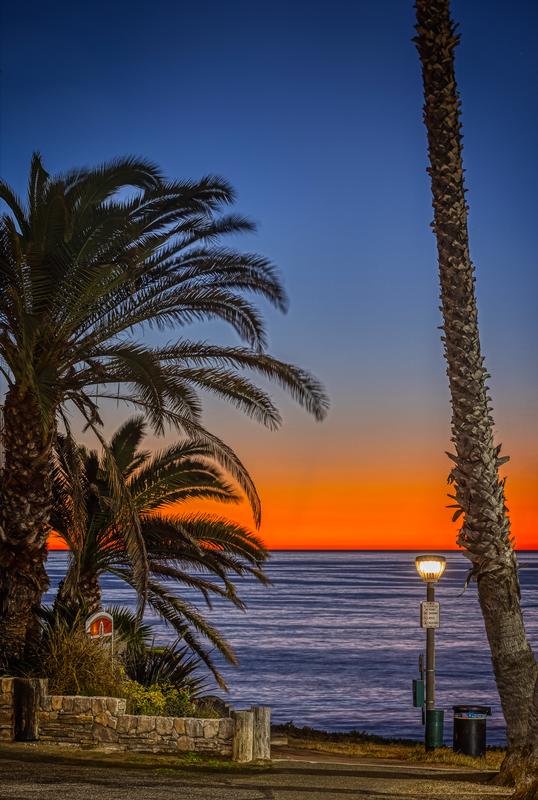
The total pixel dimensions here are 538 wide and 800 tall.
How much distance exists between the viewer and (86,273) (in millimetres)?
14859

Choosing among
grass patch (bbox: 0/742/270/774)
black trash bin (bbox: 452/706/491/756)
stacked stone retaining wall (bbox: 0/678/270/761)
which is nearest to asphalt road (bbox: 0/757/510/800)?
grass patch (bbox: 0/742/270/774)

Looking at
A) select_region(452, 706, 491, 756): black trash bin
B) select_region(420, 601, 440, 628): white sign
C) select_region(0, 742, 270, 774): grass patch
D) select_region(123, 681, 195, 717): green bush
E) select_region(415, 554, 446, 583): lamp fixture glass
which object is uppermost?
select_region(415, 554, 446, 583): lamp fixture glass

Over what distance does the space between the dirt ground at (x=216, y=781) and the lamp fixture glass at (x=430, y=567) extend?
4.29 meters

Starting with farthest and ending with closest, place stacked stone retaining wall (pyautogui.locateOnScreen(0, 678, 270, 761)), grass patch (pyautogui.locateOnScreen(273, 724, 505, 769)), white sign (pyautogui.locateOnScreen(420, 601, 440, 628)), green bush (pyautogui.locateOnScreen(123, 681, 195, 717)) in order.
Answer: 1. white sign (pyautogui.locateOnScreen(420, 601, 440, 628))
2. grass patch (pyautogui.locateOnScreen(273, 724, 505, 769))
3. green bush (pyautogui.locateOnScreen(123, 681, 195, 717))
4. stacked stone retaining wall (pyautogui.locateOnScreen(0, 678, 270, 761))

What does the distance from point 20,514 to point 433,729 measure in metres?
7.31

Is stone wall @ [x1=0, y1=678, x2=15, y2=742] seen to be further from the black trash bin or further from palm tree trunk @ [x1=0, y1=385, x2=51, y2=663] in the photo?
the black trash bin

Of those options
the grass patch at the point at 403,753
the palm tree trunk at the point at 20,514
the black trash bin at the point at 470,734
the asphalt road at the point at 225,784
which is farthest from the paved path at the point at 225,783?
the black trash bin at the point at 470,734

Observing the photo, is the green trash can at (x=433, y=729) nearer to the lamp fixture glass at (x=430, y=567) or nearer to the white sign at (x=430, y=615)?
the white sign at (x=430, y=615)

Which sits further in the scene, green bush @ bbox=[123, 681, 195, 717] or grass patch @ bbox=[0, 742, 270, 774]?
green bush @ bbox=[123, 681, 195, 717]

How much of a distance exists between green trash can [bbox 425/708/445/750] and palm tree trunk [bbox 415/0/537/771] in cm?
392

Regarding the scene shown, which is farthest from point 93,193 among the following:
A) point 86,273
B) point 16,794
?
point 16,794

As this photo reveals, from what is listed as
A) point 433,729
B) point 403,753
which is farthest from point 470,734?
point 403,753

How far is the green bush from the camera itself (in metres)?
14.2

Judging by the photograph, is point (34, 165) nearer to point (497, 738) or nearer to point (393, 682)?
point (497, 738)
